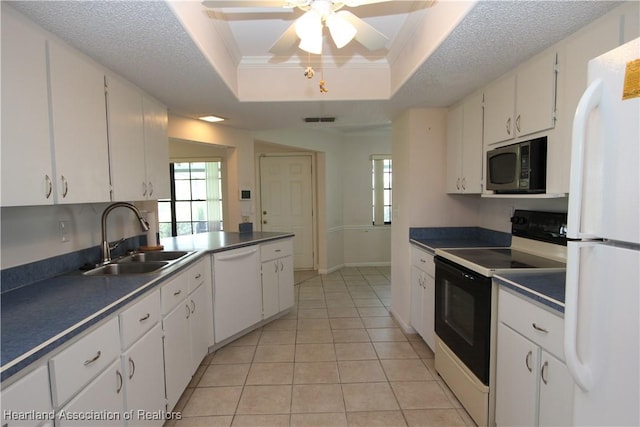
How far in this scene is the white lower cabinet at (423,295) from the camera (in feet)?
8.66

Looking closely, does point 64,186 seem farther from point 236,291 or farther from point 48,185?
point 236,291

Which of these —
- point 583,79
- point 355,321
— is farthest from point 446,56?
point 355,321

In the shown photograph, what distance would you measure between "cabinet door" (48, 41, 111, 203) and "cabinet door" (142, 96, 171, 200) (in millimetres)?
542

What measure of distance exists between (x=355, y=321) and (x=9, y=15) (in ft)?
10.9

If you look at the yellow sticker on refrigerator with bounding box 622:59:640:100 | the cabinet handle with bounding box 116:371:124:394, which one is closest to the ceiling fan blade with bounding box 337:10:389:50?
the yellow sticker on refrigerator with bounding box 622:59:640:100

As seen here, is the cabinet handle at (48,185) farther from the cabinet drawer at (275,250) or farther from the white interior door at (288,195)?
the white interior door at (288,195)

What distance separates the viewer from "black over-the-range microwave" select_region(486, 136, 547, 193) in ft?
6.09

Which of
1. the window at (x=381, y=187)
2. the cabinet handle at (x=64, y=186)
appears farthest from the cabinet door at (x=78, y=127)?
the window at (x=381, y=187)

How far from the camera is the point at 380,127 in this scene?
5277 millimetres

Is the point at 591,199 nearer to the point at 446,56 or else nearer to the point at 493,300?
the point at 493,300

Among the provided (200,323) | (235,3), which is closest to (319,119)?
(235,3)

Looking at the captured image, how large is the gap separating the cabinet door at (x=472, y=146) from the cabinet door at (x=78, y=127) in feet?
8.35

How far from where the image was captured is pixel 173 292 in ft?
6.61

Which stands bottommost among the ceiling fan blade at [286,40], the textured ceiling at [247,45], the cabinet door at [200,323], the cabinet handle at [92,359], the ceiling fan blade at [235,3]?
the cabinet door at [200,323]
